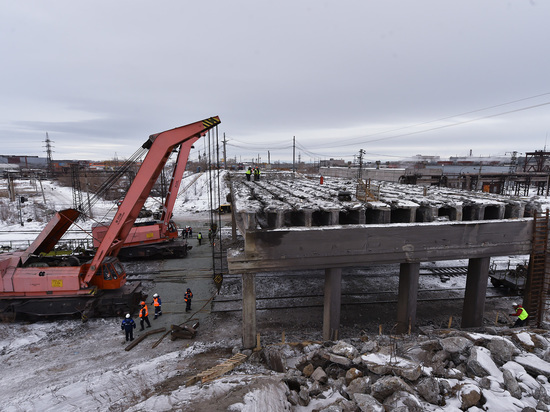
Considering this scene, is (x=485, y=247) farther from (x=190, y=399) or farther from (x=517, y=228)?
(x=190, y=399)

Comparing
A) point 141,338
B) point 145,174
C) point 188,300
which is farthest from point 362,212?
point 141,338

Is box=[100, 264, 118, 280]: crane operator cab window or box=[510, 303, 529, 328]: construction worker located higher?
box=[100, 264, 118, 280]: crane operator cab window

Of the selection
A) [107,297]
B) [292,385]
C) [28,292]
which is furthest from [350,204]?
[28,292]

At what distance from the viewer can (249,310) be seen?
8.37 metres

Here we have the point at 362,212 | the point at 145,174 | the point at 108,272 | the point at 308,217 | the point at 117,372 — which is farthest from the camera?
the point at 108,272

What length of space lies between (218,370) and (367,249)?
16.4 ft

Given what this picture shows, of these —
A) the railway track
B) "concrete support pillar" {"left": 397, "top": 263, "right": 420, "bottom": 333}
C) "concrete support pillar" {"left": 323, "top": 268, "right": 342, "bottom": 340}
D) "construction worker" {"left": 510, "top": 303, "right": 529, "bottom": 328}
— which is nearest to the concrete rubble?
"concrete support pillar" {"left": 323, "top": 268, "right": 342, "bottom": 340}

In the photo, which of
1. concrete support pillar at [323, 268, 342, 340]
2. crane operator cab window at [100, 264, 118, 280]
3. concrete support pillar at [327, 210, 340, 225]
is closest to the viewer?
concrete support pillar at [327, 210, 340, 225]

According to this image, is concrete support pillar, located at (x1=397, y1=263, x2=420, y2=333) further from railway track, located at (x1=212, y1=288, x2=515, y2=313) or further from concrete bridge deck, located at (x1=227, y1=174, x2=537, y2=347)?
railway track, located at (x1=212, y1=288, x2=515, y2=313)

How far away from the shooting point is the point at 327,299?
29.1ft

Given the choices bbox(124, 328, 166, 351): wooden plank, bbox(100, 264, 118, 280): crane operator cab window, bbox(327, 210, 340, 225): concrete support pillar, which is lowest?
bbox(124, 328, 166, 351): wooden plank

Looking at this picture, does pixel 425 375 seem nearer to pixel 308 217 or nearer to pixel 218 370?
pixel 308 217

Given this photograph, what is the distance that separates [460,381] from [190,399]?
5226mm

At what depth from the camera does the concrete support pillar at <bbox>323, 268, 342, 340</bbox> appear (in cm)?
863
